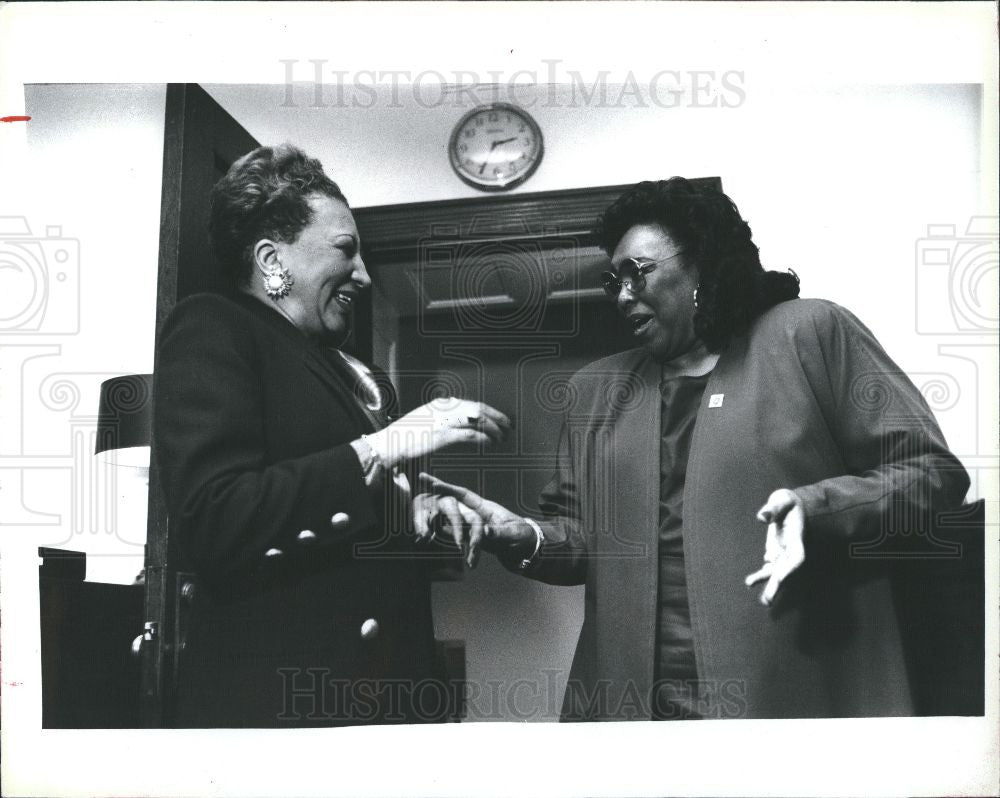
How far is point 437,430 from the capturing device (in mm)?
2693

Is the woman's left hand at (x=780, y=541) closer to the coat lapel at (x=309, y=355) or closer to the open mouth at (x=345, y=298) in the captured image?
the coat lapel at (x=309, y=355)

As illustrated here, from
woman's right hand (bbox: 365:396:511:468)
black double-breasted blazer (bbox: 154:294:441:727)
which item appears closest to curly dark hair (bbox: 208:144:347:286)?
black double-breasted blazer (bbox: 154:294:441:727)

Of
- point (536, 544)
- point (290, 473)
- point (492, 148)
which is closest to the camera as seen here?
point (290, 473)

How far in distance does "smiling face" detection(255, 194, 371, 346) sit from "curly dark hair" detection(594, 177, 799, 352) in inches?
26.6

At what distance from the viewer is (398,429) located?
2676 millimetres

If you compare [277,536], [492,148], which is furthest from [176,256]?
[492,148]

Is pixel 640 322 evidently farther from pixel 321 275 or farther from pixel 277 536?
pixel 277 536

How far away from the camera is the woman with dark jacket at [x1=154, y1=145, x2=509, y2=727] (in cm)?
258

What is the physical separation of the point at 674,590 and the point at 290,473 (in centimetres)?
103

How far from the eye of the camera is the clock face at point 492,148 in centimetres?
278

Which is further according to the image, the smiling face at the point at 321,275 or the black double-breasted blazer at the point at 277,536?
the smiling face at the point at 321,275

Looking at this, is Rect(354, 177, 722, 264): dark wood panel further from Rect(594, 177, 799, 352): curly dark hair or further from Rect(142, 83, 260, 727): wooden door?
Rect(142, 83, 260, 727): wooden door

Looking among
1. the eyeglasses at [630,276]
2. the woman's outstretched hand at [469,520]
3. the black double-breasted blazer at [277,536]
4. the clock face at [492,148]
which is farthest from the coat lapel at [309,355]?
the eyeglasses at [630,276]

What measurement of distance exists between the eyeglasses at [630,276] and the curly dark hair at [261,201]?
748mm
